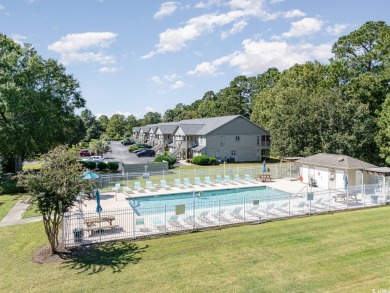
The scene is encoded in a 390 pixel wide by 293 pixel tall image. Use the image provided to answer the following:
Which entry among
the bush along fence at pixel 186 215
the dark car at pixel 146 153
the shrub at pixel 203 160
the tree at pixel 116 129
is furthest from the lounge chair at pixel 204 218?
the tree at pixel 116 129

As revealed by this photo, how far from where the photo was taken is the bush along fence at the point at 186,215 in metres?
16.6

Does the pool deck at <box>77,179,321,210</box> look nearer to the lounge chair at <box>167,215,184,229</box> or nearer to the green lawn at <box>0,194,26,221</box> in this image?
the green lawn at <box>0,194,26,221</box>

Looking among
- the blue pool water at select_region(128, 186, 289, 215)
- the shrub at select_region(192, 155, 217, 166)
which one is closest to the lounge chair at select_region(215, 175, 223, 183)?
the blue pool water at select_region(128, 186, 289, 215)

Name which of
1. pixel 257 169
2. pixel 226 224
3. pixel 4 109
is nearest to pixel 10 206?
pixel 4 109

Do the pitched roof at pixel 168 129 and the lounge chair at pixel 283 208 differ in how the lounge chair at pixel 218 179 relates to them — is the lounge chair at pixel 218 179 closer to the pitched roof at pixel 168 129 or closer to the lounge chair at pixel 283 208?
the lounge chair at pixel 283 208

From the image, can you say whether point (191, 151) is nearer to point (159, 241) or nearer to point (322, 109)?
point (322, 109)

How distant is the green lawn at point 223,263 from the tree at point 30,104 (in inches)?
678

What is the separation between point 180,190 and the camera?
98.4ft

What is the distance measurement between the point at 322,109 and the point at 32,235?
34685mm

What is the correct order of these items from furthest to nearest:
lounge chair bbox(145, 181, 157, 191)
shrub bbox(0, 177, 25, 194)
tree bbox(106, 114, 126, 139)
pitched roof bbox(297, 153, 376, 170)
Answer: tree bbox(106, 114, 126, 139)
lounge chair bbox(145, 181, 157, 191)
shrub bbox(0, 177, 25, 194)
pitched roof bbox(297, 153, 376, 170)

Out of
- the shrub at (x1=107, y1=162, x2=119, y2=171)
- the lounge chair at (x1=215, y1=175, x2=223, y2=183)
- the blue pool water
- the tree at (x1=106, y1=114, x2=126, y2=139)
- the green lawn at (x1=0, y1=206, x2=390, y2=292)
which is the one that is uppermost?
the tree at (x1=106, y1=114, x2=126, y2=139)

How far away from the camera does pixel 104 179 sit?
31.5m

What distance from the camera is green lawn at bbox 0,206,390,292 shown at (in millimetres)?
11453

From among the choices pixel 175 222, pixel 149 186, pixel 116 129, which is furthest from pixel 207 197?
pixel 116 129
